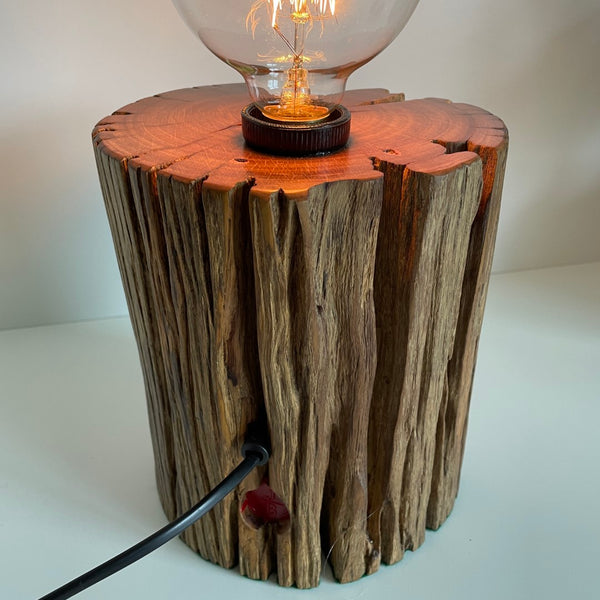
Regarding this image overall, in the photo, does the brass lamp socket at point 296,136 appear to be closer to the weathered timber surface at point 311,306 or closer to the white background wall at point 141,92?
the weathered timber surface at point 311,306

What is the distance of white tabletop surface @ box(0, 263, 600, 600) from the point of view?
3.12ft

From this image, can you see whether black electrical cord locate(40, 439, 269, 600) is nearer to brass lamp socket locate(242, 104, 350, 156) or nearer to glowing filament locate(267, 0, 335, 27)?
brass lamp socket locate(242, 104, 350, 156)

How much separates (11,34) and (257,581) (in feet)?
3.33

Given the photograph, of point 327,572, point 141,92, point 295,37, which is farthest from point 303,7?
point 327,572

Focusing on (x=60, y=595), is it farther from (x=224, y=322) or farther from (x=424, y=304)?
(x=424, y=304)

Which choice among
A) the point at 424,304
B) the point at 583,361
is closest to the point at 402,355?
the point at 424,304

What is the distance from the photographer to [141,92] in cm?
136

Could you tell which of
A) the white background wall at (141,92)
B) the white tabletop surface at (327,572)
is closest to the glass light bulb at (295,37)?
the white background wall at (141,92)

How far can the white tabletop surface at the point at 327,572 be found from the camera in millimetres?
950

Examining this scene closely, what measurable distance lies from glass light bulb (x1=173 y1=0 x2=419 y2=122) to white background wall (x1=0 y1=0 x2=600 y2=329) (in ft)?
1.70

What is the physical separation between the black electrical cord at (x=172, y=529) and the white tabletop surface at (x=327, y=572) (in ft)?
0.63

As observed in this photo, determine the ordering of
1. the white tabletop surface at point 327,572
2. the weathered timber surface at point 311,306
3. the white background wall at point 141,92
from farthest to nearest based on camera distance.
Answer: the white background wall at point 141,92, the white tabletop surface at point 327,572, the weathered timber surface at point 311,306

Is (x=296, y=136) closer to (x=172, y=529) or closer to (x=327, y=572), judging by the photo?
(x=172, y=529)

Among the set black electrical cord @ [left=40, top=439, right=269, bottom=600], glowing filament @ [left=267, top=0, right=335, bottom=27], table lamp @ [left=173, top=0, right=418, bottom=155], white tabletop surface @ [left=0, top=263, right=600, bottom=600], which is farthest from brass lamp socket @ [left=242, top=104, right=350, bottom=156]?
white tabletop surface @ [left=0, top=263, right=600, bottom=600]
